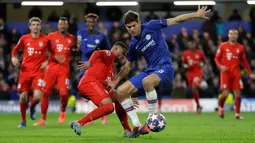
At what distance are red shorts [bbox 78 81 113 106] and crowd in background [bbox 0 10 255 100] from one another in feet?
47.4

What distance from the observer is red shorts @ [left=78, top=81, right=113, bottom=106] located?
11258mm

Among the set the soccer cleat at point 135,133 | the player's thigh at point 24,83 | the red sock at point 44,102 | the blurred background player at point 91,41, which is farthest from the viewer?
the blurred background player at point 91,41

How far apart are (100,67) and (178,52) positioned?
1636cm

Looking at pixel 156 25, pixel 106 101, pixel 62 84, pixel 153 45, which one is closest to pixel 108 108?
pixel 106 101

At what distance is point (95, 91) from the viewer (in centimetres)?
1132

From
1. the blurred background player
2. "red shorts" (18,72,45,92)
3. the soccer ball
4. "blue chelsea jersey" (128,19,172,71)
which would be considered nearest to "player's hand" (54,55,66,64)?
the blurred background player

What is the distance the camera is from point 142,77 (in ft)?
36.9

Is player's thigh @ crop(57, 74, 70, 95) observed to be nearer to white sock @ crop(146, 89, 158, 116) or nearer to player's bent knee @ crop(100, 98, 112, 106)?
player's bent knee @ crop(100, 98, 112, 106)

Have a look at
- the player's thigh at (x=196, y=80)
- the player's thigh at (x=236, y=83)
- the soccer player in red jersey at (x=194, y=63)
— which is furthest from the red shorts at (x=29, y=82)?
the soccer player in red jersey at (x=194, y=63)

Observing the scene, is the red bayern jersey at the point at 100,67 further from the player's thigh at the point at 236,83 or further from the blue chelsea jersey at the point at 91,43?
the player's thigh at the point at 236,83

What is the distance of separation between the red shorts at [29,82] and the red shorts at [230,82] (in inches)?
227

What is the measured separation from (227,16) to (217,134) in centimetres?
2224

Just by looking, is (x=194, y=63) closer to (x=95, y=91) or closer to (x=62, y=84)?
(x=62, y=84)

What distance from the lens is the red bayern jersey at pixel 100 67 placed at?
38.1 ft
